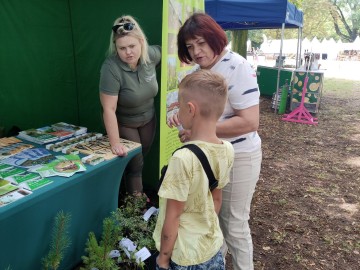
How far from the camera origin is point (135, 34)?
211cm

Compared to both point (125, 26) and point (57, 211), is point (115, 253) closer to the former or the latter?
point (57, 211)

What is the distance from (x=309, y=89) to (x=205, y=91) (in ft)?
21.5

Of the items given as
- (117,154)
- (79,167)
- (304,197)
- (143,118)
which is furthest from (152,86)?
(304,197)

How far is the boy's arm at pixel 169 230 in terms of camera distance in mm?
1208

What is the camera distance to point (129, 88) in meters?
2.21

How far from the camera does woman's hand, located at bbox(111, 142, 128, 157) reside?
2.03 meters

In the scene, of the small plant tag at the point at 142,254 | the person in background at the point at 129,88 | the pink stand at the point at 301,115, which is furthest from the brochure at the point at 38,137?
the pink stand at the point at 301,115

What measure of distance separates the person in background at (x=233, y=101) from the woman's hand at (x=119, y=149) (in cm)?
50

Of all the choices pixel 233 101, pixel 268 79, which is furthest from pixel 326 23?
pixel 233 101

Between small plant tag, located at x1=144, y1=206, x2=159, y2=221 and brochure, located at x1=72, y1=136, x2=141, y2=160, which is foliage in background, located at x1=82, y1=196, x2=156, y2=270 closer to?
small plant tag, located at x1=144, y1=206, x2=159, y2=221

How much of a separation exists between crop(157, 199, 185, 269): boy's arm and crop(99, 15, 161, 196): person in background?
0.88m

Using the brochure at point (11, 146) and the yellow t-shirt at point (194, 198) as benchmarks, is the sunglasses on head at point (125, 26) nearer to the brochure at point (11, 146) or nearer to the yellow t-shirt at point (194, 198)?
the brochure at point (11, 146)

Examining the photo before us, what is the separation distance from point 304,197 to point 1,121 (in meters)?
3.27

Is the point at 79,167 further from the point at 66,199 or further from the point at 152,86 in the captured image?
the point at 152,86
